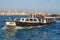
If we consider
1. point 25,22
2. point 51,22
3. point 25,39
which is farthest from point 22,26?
point 25,39

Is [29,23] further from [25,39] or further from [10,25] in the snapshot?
[25,39]

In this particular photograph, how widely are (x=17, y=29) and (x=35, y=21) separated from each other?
15.9ft

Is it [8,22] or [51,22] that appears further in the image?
[51,22]

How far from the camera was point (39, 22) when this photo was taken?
2420 inches

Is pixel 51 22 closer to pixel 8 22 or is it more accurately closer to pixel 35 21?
pixel 35 21

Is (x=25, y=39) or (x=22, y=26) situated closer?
(x=25, y=39)

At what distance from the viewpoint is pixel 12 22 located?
57625 millimetres

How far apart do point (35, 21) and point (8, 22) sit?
6.86 metres

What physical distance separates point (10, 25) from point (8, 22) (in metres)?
1.04

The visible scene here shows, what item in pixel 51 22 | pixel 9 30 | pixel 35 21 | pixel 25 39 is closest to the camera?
pixel 25 39

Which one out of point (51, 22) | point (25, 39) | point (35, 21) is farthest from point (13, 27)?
point (25, 39)

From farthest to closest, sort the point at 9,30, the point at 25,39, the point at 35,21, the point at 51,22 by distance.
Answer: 1. the point at 51,22
2. the point at 35,21
3. the point at 9,30
4. the point at 25,39

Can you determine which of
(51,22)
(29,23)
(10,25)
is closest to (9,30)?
(10,25)

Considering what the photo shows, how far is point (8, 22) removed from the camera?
5722 centimetres
